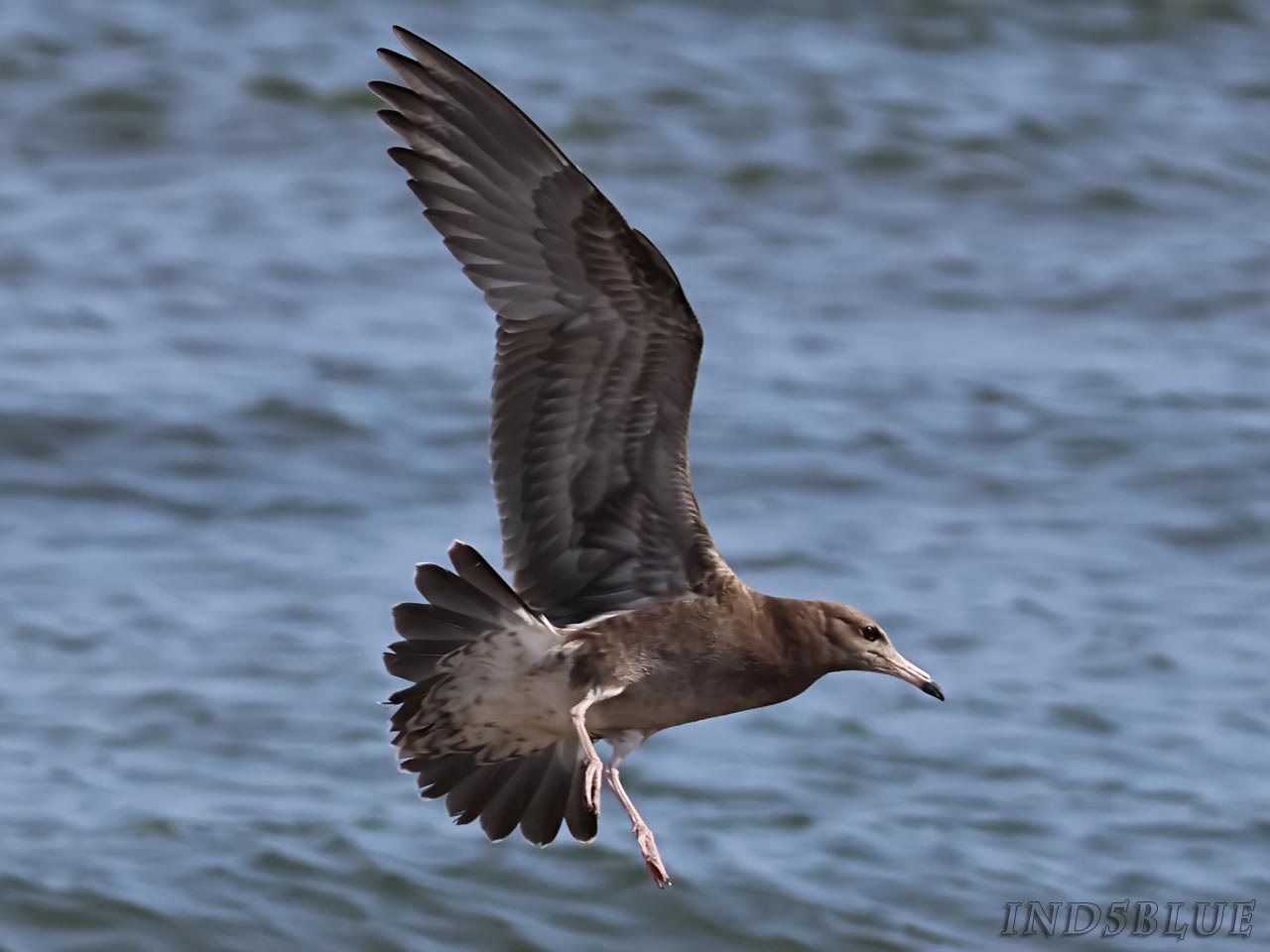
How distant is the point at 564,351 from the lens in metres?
5.59

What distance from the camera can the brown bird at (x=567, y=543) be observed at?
543 centimetres

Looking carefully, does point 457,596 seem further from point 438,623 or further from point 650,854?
point 650,854

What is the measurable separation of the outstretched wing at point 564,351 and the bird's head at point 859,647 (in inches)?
11.8

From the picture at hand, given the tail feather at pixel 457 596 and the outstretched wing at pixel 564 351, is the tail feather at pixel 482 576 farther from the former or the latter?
the outstretched wing at pixel 564 351

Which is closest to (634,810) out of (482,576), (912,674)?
(482,576)

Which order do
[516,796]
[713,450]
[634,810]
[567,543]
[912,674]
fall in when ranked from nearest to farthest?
[634,810], [912,674], [567,543], [516,796], [713,450]

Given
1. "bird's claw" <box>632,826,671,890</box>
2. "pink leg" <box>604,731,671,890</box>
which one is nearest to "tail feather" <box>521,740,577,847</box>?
"pink leg" <box>604,731,671,890</box>

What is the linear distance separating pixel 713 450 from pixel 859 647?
5.34 m

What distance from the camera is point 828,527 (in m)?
10.6

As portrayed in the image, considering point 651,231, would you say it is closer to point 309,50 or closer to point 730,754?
point 309,50

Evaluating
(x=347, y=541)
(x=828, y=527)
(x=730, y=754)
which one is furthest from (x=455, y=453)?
(x=730, y=754)

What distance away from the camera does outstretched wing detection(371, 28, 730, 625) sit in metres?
5.41

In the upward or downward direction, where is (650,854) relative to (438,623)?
downward

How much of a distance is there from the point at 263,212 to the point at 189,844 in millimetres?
5114
